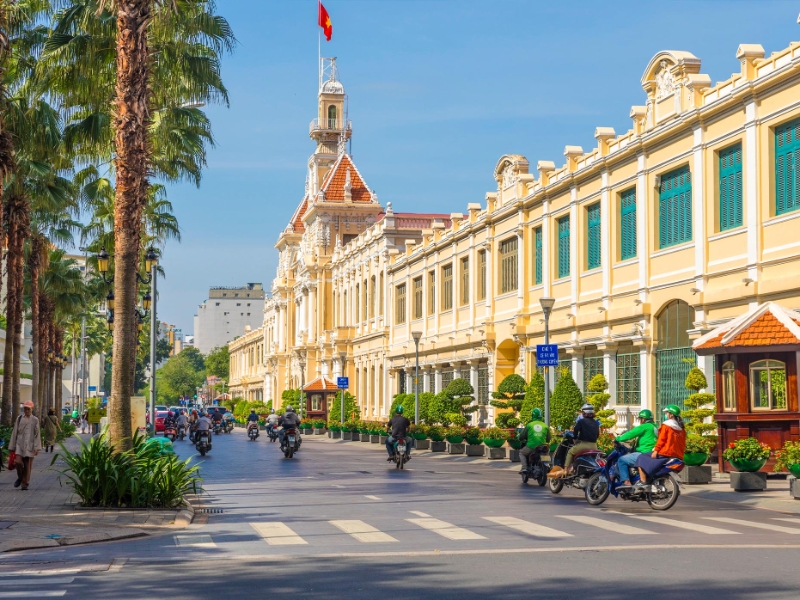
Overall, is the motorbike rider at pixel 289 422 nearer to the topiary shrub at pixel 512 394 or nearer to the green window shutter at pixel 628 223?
the topiary shrub at pixel 512 394

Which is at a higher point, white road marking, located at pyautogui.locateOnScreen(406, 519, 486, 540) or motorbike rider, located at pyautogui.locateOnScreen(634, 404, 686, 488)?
motorbike rider, located at pyautogui.locateOnScreen(634, 404, 686, 488)

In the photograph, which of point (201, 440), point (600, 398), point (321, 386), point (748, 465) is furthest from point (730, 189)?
point (321, 386)

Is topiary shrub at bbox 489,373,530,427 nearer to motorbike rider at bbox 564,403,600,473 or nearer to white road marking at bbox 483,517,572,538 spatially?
motorbike rider at bbox 564,403,600,473

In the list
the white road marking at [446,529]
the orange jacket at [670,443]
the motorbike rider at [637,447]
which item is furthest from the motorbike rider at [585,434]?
the white road marking at [446,529]

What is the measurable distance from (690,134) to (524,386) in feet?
38.1

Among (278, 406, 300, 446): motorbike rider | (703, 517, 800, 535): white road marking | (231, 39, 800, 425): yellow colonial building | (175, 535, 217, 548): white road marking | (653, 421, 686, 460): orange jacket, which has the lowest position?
(703, 517, 800, 535): white road marking

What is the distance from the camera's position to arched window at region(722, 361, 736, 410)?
24000 mm

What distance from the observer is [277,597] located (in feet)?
31.1

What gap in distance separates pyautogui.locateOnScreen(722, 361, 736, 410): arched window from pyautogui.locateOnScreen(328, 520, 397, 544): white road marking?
11114 mm

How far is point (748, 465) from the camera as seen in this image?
21578mm

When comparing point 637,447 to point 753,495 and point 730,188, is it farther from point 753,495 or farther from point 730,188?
point 730,188

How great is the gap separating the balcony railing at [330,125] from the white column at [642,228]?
2500 inches

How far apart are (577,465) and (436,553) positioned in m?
8.43

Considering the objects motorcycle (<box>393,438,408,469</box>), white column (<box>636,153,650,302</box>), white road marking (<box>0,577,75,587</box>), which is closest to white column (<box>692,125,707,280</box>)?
white column (<box>636,153,650,302</box>)
